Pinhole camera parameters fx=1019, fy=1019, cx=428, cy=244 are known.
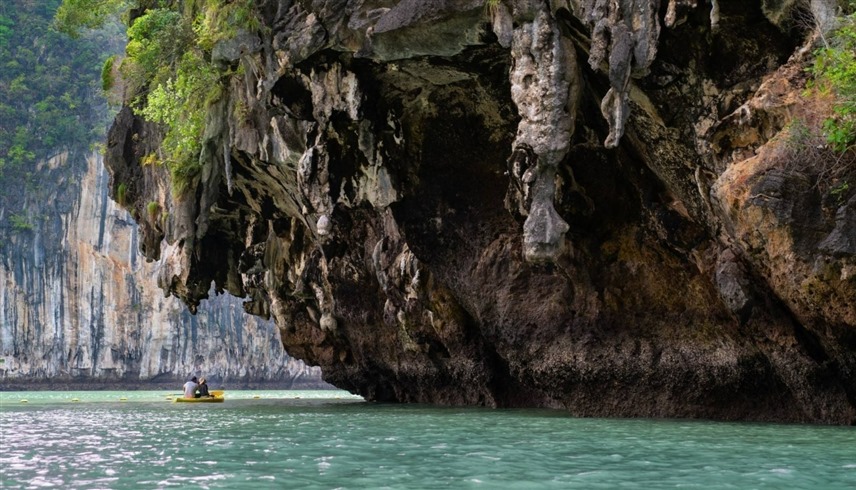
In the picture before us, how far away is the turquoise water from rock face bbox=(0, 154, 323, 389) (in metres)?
52.8

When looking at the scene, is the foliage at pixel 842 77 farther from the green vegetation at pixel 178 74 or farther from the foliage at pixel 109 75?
the foliage at pixel 109 75

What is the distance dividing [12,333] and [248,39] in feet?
177

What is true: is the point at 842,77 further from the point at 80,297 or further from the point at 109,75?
the point at 80,297

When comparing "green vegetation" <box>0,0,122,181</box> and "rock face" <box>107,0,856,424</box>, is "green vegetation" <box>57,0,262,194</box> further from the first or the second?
"green vegetation" <box>0,0,122,181</box>

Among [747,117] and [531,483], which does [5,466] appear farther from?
[747,117]

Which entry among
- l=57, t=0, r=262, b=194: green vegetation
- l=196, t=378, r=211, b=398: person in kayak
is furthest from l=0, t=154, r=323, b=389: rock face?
l=57, t=0, r=262, b=194: green vegetation

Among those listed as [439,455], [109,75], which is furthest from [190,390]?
[439,455]

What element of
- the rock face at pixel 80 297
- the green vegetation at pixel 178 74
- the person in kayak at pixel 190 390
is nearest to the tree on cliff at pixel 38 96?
the rock face at pixel 80 297

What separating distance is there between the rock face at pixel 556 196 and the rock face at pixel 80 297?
142ft

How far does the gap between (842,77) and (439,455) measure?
549 centimetres

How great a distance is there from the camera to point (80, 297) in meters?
65.1

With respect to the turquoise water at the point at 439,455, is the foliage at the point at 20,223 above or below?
above

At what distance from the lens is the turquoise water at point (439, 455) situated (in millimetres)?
7617

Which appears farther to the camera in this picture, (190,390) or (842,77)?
(190,390)
